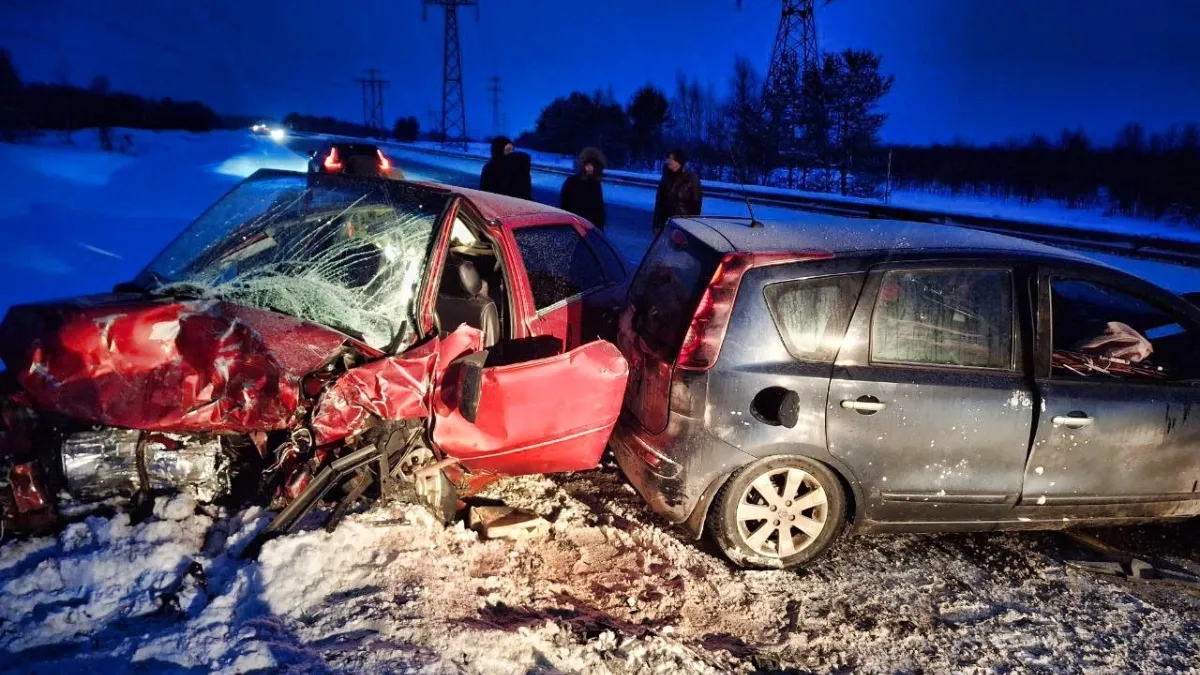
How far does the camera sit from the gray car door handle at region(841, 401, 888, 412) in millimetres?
3510

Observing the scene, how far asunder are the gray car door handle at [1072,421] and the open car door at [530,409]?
201cm

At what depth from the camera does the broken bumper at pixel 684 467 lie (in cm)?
353

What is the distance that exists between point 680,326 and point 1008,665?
191 cm

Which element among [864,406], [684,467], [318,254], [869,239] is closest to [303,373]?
[318,254]

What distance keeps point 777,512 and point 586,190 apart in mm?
5973

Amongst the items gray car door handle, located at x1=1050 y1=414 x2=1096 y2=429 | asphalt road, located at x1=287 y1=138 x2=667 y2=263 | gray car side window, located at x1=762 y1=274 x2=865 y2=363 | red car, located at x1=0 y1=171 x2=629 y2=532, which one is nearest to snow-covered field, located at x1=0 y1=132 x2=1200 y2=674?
red car, located at x1=0 y1=171 x2=629 y2=532

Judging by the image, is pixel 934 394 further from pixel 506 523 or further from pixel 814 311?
pixel 506 523

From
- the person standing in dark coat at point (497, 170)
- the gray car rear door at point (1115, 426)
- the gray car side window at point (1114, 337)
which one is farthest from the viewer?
the person standing in dark coat at point (497, 170)

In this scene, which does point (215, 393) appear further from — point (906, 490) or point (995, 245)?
point (995, 245)

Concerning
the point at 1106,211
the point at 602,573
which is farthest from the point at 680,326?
the point at 1106,211

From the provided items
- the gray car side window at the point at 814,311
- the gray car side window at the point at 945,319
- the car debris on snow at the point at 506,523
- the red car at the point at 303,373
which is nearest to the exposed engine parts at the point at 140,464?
the red car at the point at 303,373

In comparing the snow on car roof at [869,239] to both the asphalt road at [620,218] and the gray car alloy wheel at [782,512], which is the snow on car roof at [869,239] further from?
the asphalt road at [620,218]

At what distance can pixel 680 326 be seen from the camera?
364 cm

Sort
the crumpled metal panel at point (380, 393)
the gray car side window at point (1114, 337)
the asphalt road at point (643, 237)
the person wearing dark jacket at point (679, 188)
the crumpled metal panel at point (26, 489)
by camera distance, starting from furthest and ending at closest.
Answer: the asphalt road at point (643, 237), the person wearing dark jacket at point (679, 188), the gray car side window at point (1114, 337), the crumpled metal panel at point (380, 393), the crumpled metal panel at point (26, 489)
